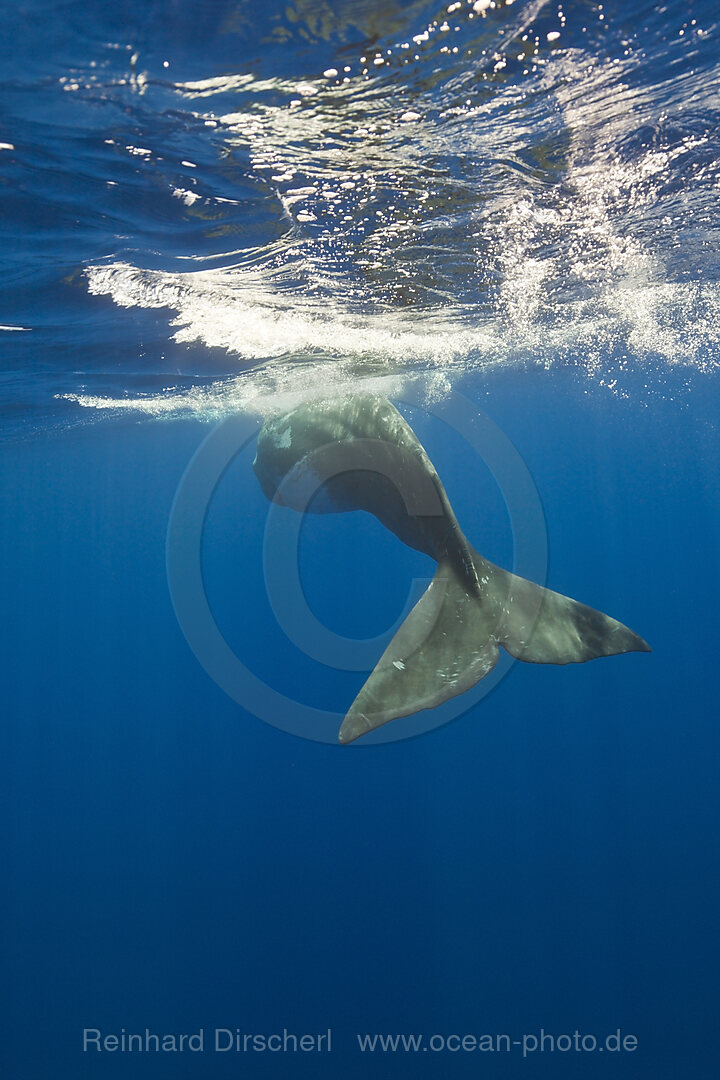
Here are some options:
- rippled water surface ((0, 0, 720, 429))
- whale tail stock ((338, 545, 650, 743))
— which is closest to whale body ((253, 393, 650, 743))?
whale tail stock ((338, 545, 650, 743))

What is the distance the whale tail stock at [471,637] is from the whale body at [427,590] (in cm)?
1

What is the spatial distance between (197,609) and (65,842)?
32140 millimetres

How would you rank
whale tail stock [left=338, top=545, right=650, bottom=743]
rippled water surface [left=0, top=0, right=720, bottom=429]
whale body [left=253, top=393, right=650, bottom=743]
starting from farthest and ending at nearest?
whale body [left=253, top=393, right=650, bottom=743]
whale tail stock [left=338, top=545, right=650, bottom=743]
rippled water surface [left=0, top=0, right=720, bottom=429]

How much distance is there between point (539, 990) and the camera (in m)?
22.6

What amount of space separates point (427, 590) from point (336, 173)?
553 cm

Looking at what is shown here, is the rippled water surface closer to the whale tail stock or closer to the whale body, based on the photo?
the whale body

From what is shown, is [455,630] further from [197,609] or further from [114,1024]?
[114,1024]

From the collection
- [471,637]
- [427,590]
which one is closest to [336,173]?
[427,590]

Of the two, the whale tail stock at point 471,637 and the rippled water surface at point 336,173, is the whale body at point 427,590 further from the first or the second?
the rippled water surface at point 336,173

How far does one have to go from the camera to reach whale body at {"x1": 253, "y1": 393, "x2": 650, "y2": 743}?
5.99 metres

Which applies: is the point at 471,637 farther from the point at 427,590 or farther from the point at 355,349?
the point at 355,349

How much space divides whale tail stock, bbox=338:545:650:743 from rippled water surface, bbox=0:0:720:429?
514cm

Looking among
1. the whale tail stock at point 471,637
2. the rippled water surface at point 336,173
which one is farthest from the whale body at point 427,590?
the rippled water surface at point 336,173

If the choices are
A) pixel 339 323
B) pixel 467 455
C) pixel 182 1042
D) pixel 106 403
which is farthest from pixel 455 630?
pixel 467 455
